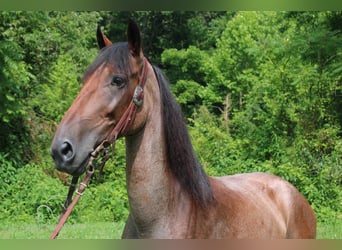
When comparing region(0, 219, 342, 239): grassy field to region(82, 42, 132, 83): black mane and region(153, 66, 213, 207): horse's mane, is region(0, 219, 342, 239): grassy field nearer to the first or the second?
region(153, 66, 213, 207): horse's mane

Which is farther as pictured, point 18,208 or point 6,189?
point 6,189

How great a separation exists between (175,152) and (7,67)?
8.82m

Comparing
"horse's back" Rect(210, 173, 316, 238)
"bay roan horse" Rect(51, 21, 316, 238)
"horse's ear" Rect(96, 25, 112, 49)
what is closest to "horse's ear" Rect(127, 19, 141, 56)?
"bay roan horse" Rect(51, 21, 316, 238)

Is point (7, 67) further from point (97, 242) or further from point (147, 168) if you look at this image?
point (97, 242)

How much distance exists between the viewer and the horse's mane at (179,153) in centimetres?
253

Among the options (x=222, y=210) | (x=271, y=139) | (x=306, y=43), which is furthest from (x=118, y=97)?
(x=271, y=139)

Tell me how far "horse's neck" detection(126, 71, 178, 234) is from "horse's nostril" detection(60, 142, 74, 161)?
46 cm

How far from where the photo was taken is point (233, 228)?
109 inches

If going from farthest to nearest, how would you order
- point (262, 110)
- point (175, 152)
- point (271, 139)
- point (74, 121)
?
point (262, 110), point (271, 139), point (175, 152), point (74, 121)

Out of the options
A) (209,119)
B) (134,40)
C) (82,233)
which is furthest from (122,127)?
(209,119)

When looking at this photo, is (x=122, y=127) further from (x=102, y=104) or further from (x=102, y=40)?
(x=102, y=40)

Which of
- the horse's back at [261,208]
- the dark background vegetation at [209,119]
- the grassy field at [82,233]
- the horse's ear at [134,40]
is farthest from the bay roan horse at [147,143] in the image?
the dark background vegetation at [209,119]

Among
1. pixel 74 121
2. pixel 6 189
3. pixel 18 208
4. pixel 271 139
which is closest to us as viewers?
pixel 74 121

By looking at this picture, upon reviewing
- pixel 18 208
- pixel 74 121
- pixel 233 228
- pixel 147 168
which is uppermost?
pixel 74 121
